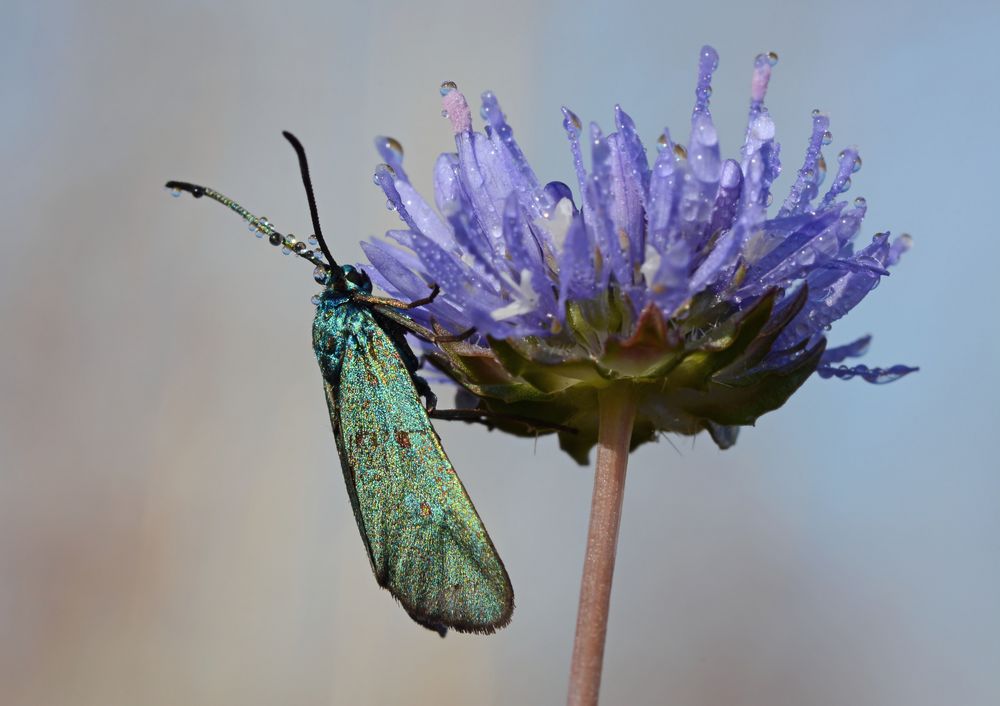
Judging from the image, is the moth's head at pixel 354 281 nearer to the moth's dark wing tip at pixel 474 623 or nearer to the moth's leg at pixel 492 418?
the moth's leg at pixel 492 418

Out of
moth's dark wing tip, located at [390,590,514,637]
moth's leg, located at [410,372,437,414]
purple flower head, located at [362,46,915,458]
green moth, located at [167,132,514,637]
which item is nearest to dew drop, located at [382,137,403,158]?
purple flower head, located at [362,46,915,458]

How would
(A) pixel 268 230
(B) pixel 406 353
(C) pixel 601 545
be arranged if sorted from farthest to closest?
(A) pixel 268 230
(B) pixel 406 353
(C) pixel 601 545

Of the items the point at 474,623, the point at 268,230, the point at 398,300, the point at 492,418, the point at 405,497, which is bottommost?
the point at 474,623

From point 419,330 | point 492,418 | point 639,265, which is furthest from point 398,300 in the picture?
point 639,265

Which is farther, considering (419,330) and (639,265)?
(419,330)

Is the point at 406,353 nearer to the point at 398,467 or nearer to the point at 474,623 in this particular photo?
the point at 398,467

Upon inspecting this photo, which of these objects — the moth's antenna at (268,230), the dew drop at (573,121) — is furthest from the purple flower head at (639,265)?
the moth's antenna at (268,230)
